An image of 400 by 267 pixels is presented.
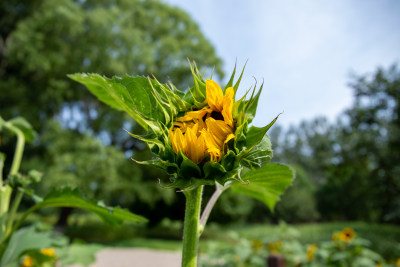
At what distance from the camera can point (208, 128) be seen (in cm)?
39

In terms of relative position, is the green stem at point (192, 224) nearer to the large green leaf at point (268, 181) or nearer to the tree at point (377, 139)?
the large green leaf at point (268, 181)

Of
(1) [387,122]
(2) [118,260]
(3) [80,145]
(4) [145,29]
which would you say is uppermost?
(4) [145,29]

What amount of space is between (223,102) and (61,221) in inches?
481

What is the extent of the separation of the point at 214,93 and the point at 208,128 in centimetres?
5

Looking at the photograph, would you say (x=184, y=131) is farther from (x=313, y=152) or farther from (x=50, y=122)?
(x=313, y=152)

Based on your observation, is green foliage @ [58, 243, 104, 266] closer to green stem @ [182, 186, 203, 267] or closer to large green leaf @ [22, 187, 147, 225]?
large green leaf @ [22, 187, 147, 225]

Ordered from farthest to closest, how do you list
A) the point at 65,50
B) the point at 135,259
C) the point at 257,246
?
the point at 65,50 → the point at 135,259 → the point at 257,246

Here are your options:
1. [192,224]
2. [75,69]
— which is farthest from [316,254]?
[75,69]

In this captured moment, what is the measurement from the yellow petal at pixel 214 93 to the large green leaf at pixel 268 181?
98 millimetres

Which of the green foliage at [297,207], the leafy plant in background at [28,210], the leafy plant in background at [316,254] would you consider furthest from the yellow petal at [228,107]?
the green foliage at [297,207]

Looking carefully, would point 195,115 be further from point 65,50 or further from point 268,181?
point 65,50

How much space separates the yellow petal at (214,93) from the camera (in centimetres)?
41

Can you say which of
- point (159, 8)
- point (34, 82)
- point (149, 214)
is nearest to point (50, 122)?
point (34, 82)

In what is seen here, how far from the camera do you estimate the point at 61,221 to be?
1132 centimetres
